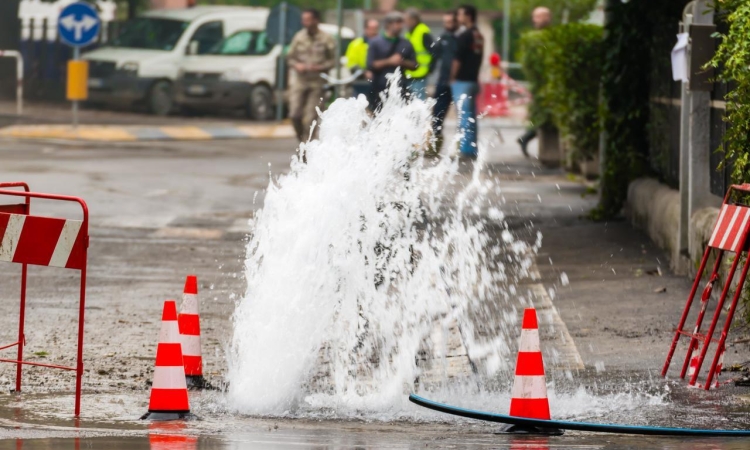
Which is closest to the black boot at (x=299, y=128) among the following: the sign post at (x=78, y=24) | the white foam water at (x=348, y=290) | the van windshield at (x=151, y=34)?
the sign post at (x=78, y=24)

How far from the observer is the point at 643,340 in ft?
29.4

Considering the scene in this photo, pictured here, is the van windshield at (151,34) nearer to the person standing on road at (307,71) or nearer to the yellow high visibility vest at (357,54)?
the yellow high visibility vest at (357,54)

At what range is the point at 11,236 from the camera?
284 inches

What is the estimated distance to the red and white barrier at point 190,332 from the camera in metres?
7.68

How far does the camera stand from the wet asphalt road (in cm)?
642

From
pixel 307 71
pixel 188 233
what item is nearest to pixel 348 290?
pixel 188 233

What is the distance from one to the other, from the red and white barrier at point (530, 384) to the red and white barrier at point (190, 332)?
183cm

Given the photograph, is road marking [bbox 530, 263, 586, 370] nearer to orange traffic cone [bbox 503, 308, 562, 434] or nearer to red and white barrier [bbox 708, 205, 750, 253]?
red and white barrier [bbox 708, 205, 750, 253]

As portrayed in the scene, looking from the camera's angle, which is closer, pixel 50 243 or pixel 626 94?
pixel 50 243

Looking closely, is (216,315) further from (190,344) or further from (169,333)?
(169,333)

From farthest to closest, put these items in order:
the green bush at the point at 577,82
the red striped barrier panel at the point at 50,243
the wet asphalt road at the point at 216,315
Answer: the green bush at the point at 577,82
the red striped barrier panel at the point at 50,243
the wet asphalt road at the point at 216,315

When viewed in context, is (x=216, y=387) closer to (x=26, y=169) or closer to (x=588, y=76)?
(x=588, y=76)

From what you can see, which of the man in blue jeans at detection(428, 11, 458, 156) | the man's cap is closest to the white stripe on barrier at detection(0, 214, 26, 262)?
the man in blue jeans at detection(428, 11, 458, 156)

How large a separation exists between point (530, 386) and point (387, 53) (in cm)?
1686
